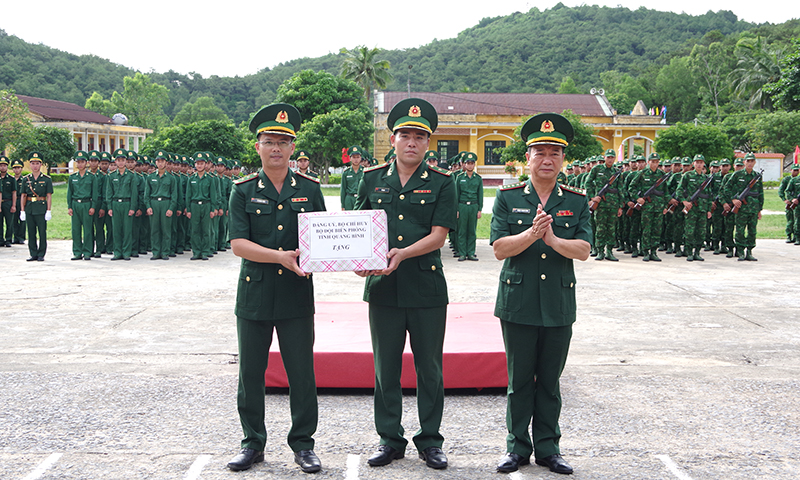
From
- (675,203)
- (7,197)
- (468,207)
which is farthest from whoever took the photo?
(7,197)

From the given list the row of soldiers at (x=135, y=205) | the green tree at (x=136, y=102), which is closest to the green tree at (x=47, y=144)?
the green tree at (x=136, y=102)

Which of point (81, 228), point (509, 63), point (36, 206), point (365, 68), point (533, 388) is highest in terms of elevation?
point (509, 63)

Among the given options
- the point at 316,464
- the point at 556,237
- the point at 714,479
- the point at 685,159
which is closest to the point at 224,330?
the point at 316,464

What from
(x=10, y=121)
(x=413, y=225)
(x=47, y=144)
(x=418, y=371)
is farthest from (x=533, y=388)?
(x=47, y=144)

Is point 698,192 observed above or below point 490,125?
below

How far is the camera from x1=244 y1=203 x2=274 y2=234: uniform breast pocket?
359 centimetres

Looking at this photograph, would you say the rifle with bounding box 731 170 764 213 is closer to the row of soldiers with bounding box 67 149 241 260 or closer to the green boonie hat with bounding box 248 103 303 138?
the row of soldiers with bounding box 67 149 241 260

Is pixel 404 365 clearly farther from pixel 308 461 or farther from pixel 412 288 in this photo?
pixel 308 461

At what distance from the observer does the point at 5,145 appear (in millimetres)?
38562

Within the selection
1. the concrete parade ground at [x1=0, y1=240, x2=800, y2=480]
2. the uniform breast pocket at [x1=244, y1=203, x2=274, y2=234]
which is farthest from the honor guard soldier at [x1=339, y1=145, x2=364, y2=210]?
the uniform breast pocket at [x1=244, y1=203, x2=274, y2=234]

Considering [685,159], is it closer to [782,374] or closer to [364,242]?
[782,374]

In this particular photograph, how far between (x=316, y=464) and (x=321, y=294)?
5.56 m

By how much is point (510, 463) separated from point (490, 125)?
46.6 meters

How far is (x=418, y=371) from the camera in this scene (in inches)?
146
